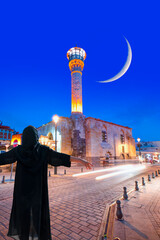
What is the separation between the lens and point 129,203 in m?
4.62

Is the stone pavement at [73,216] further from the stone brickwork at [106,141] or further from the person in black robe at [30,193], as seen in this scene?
the stone brickwork at [106,141]

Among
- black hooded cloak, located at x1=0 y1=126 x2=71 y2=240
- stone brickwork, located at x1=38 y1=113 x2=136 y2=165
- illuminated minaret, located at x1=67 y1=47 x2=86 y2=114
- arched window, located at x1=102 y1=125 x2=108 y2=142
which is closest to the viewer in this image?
→ black hooded cloak, located at x1=0 y1=126 x2=71 y2=240

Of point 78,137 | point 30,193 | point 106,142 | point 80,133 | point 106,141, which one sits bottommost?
point 30,193

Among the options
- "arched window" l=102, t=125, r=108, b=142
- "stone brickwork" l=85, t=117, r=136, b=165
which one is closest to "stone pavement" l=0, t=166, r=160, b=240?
"stone brickwork" l=85, t=117, r=136, b=165

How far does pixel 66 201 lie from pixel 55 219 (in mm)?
1488

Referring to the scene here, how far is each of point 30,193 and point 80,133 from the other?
82.6ft

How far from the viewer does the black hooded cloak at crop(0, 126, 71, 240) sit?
1.92 m

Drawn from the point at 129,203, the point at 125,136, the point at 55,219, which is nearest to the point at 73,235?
the point at 55,219

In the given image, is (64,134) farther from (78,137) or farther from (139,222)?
(139,222)

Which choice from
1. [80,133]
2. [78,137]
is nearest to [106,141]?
[80,133]

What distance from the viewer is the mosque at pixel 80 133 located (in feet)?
86.3

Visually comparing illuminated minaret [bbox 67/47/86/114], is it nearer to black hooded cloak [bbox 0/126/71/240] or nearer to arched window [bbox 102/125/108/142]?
arched window [bbox 102/125/108/142]

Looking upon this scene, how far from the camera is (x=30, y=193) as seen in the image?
196 cm

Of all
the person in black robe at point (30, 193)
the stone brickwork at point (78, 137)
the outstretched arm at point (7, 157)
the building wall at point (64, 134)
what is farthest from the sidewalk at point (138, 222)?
the building wall at point (64, 134)
